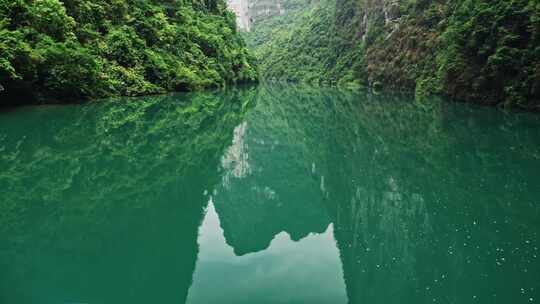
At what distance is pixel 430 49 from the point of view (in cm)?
5256

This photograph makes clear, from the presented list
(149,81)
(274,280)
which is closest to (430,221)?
(274,280)

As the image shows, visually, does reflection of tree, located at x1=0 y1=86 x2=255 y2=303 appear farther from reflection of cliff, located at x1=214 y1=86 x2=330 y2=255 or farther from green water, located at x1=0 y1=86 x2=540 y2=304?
reflection of cliff, located at x1=214 y1=86 x2=330 y2=255

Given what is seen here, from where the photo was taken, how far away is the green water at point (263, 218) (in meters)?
5.34

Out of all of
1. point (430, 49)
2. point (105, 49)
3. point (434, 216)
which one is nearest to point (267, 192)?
point (434, 216)

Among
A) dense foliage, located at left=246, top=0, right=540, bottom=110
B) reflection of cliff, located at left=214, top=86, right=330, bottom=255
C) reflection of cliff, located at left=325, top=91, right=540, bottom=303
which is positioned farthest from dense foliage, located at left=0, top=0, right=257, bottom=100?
dense foliage, located at left=246, top=0, right=540, bottom=110

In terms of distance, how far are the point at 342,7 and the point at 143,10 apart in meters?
76.9

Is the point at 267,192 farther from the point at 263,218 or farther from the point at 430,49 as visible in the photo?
the point at 430,49

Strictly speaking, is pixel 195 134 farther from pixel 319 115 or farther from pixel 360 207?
pixel 319 115

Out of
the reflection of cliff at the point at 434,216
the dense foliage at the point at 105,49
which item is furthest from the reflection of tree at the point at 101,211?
the dense foliage at the point at 105,49

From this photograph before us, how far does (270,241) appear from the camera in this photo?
7.63 meters

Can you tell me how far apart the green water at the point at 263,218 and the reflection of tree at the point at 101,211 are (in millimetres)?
33

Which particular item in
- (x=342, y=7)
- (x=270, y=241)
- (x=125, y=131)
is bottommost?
(x=270, y=241)

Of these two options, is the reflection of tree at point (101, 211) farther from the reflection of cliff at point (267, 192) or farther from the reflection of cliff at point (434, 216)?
the reflection of cliff at point (434, 216)

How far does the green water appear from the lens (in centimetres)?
534
